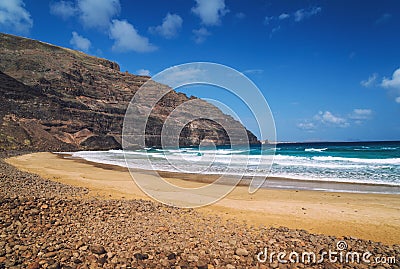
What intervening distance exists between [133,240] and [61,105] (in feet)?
214

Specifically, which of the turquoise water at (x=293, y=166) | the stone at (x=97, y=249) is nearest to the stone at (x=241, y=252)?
the stone at (x=97, y=249)

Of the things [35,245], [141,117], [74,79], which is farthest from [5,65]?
[35,245]

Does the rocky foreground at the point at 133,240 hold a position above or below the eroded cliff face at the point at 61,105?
below

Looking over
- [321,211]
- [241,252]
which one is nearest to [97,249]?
[241,252]

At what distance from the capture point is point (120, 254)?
11.9 ft

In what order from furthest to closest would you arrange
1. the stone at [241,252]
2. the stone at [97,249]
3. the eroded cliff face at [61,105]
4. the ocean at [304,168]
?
the eroded cliff face at [61,105]
the ocean at [304,168]
the stone at [241,252]
the stone at [97,249]

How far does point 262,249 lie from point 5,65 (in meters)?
85.0

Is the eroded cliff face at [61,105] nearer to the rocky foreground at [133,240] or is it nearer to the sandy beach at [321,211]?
the rocky foreground at [133,240]

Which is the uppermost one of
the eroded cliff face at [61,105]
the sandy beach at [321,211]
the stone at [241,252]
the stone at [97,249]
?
the eroded cliff face at [61,105]

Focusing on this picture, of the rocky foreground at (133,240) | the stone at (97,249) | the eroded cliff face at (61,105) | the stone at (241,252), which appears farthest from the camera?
the eroded cliff face at (61,105)

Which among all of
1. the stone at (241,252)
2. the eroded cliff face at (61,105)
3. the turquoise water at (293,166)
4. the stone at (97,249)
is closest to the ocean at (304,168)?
A: the turquoise water at (293,166)

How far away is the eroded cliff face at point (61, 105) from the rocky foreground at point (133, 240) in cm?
3739

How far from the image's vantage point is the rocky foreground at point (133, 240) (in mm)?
3428

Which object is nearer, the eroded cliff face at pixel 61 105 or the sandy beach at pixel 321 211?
the sandy beach at pixel 321 211
